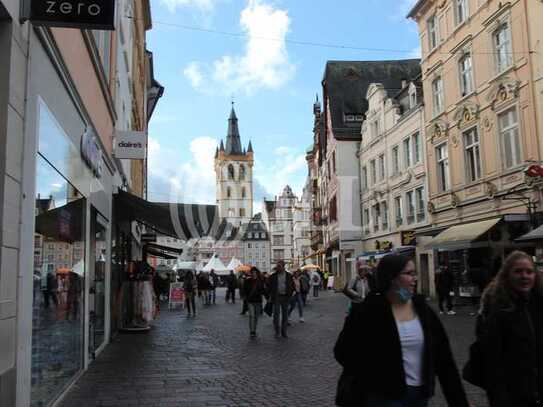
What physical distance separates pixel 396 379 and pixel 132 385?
575cm

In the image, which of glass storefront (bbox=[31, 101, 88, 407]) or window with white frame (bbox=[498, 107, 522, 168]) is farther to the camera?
window with white frame (bbox=[498, 107, 522, 168])

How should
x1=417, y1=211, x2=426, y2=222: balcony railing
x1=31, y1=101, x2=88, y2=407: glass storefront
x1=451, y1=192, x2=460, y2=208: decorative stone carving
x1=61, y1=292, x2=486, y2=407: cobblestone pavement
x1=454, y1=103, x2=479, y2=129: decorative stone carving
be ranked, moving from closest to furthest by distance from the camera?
x1=31, y1=101, x2=88, y2=407: glass storefront < x1=61, y1=292, x2=486, y2=407: cobblestone pavement < x1=454, y1=103, x2=479, y2=129: decorative stone carving < x1=451, y1=192, x2=460, y2=208: decorative stone carving < x1=417, y1=211, x2=426, y2=222: balcony railing

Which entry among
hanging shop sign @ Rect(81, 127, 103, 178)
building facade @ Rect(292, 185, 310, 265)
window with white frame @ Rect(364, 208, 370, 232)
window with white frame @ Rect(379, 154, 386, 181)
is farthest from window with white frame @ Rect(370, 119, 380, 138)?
building facade @ Rect(292, 185, 310, 265)

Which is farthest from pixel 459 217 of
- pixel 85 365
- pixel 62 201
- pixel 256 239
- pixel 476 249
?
pixel 256 239

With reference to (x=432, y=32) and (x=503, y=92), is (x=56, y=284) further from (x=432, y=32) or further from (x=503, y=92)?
(x=432, y=32)

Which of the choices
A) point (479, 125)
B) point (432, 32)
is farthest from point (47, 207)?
point (432, 32)

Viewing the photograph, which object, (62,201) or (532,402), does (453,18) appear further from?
(532,402)

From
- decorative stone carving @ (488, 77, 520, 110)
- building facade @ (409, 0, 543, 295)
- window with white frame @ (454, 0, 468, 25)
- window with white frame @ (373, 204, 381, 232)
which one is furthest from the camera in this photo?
window with white frame @ (373, 204, 381, 232)

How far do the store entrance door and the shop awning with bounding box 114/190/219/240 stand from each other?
1.71 m

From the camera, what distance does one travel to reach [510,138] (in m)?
22.5

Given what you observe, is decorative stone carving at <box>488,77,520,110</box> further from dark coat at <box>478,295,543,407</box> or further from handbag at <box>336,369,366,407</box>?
handbag at <box>336,369,366,407</box>

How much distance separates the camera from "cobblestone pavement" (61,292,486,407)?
7.47m

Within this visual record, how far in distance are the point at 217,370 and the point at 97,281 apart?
3.21m

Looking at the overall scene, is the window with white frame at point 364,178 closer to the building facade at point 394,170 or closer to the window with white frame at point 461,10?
the building facade at point 394,170
